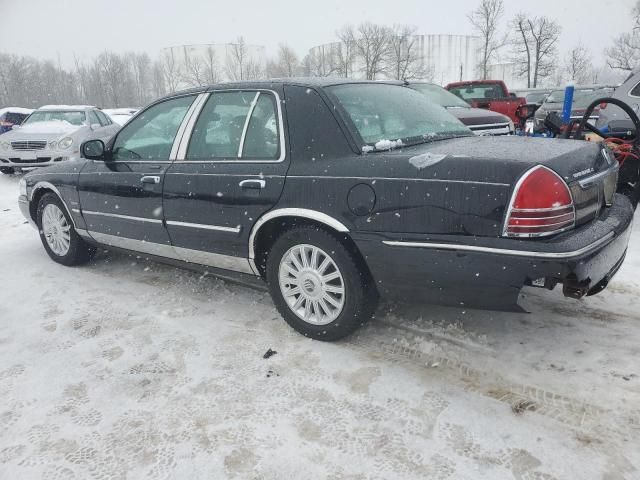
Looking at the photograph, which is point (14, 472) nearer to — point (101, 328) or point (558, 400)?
point (101, 328)

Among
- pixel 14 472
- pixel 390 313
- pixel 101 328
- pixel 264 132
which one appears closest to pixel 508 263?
pixel 390 313

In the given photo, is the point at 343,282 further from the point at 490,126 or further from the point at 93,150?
the point at 490,126

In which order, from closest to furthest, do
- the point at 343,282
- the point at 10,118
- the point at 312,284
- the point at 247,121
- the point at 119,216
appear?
the point at 343,282
the point at 312,284
the point at 247,121
the point at 119,216
the point at 10,118

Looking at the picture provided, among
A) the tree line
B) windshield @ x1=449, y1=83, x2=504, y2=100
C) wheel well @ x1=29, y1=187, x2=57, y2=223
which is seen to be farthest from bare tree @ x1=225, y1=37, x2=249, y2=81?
wheel well @ x1=29, y1=187, x2=57, y2=223

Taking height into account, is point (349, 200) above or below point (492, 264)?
above

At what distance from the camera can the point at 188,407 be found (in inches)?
96.1

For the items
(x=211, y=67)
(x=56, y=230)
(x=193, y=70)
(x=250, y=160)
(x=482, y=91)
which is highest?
(x=211, y=67)

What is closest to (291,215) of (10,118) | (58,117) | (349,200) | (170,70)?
(349,200)

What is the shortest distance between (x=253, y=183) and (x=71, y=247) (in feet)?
8.20

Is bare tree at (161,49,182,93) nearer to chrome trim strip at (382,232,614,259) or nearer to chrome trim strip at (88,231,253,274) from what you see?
chrome trim strip at (88,231,253,274)

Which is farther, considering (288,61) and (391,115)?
(288,61)

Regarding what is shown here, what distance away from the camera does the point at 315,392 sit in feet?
8.29

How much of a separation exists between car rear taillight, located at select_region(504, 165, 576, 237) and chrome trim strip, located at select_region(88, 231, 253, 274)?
1722 mm

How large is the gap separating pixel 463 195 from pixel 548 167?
0.40 metres
